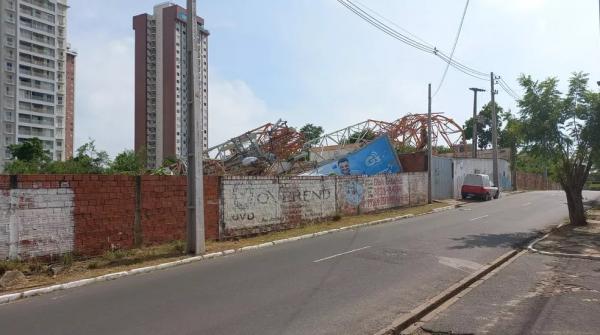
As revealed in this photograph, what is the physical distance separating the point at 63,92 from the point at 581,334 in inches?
5238

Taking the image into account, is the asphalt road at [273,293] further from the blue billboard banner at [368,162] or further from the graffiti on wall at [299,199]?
the blue billboard banner at [368,162]

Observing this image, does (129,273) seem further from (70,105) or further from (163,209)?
(70,105)

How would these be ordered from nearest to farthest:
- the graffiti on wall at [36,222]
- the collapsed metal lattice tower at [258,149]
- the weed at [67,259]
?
the graffiti on wall at [36,222], the weed at [67,259], the collapsed metal lattice tower at [258,149]

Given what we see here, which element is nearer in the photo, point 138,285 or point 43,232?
point 138,285

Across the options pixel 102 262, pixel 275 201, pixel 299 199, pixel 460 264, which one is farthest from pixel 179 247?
pixel 299 199

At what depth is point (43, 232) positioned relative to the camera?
11812mm

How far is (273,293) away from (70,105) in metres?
134

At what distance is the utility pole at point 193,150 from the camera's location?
44.4 feet

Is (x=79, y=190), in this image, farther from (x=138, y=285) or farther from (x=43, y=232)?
(x=138, y=285)

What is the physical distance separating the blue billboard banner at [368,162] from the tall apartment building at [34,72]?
9192 centimetres

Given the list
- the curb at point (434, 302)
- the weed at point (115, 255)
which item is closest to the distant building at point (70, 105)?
the weed at point (115, 255)

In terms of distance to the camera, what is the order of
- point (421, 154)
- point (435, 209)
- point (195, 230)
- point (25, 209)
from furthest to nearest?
1. point (421, 154)
2. point (435, 209)
3. point (195, 230)
4. point (25, 209)

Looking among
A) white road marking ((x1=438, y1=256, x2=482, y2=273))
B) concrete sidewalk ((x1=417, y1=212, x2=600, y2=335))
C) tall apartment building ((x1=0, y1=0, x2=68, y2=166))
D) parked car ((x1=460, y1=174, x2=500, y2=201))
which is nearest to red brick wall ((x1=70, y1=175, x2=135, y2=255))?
white road marking ((x1=438, y1=256, x2=482, y2=273))

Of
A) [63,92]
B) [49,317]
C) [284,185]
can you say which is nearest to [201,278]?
[49,317]
